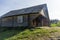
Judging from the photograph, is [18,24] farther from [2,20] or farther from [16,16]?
[2,20]

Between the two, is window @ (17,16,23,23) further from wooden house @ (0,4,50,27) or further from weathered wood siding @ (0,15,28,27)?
weathered wood siding @ (0,15,28,27)

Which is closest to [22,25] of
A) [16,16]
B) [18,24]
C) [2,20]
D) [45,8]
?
[18,24]

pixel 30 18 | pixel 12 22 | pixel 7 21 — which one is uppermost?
pixel 30 18

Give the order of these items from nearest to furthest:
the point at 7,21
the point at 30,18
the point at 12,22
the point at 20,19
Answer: the point at 30,18
the point at 20,19
the point at 12,22
the point at 7,21

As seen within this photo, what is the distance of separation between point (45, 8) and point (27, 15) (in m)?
5.06

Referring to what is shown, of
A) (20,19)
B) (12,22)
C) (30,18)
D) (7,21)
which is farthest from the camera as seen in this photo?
(7,21)

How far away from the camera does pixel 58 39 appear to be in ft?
40.3

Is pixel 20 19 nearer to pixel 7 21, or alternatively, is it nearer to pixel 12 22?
pixel 12 22

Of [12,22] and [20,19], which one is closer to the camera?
[20,19]

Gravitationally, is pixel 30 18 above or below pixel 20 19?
above

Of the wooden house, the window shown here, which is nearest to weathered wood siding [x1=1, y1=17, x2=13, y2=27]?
the wooden house

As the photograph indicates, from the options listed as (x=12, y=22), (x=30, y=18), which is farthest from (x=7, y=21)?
(x=30, y=18)

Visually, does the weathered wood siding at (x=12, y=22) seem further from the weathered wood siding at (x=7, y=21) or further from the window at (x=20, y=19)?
the window at (x=20, y=19)

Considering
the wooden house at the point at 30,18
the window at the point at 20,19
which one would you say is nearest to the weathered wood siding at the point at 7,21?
the wooden house at the point at 30,18
